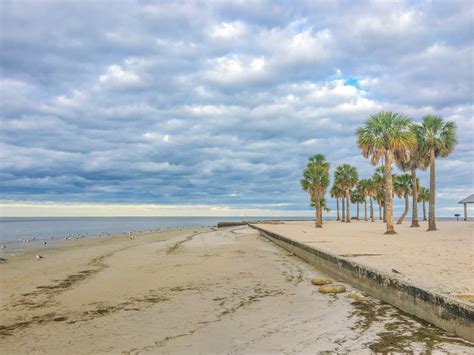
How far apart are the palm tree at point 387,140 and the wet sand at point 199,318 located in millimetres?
21475

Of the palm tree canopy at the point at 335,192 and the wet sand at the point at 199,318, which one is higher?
the palm tree canopy at the point at 335,192

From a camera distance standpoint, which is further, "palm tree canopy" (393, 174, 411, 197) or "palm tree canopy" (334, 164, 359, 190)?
"palm tree canopy" (334, 164, 359, 190)

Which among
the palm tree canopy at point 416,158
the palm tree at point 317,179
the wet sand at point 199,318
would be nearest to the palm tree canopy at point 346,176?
the palm tree at point 317,179

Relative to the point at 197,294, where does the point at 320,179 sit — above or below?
above

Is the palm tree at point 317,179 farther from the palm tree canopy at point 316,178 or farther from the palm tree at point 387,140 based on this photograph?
the palm tree at point 387,140

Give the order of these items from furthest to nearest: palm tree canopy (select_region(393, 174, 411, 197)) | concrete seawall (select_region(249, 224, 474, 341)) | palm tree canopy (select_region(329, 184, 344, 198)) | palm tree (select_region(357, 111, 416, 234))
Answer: palm tree canopy (select_region(329, 184, 344, 198)), palm tree canopy (select_region(393, 174, 411, 197)), palm tree (select_region(357, 111, 416, 234)), concrete seawall (select_region(249, 224, 474, 341))

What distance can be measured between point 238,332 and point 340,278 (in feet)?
20.8

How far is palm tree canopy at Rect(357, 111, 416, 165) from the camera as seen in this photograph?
1266 inches

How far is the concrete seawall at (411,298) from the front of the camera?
6086mm

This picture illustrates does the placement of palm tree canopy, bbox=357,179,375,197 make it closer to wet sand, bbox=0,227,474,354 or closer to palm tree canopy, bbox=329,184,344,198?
palm tree canopy, bbox=329,184,344,198

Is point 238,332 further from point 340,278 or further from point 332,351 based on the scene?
point 340,278

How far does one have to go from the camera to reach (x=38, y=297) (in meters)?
10.8

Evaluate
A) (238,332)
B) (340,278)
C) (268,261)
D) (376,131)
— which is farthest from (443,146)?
(238,332)

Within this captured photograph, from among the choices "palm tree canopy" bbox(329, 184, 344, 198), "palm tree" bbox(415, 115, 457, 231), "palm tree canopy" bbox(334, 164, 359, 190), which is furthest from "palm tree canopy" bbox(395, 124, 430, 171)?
"palm tree canopy" bbox(329, 184, 344, 198)
